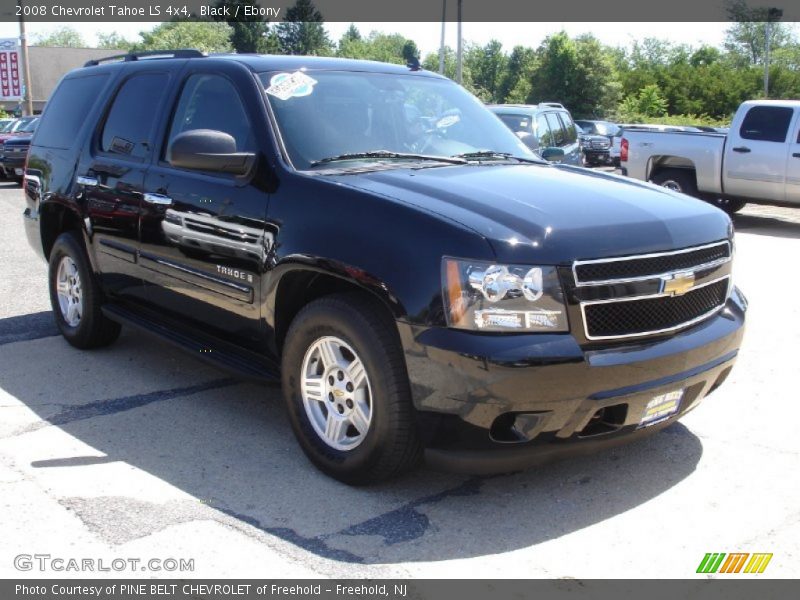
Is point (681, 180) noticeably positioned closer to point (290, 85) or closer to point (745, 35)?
point (290, 85)

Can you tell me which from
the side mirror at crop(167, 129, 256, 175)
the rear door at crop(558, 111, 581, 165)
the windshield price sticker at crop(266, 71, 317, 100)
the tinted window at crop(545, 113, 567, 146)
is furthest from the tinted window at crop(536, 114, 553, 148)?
the side mirror at crop(167, 129, 256, 175)

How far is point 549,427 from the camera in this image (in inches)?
144

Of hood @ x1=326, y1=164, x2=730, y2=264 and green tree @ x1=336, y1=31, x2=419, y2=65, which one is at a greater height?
green tree @ x1=336, y1=31, x2=419, y2=65

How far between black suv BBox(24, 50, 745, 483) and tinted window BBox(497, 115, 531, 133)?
8.35 meters

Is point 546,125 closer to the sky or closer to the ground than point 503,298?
closer to the sky

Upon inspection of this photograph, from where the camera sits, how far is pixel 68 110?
6.66 meters

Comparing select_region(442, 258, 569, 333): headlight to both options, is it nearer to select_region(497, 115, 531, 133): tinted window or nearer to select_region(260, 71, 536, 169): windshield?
select_region(260, 71, 536, 169): windshield

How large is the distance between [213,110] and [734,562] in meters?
3.51

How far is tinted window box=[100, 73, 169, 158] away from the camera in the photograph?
5574mm

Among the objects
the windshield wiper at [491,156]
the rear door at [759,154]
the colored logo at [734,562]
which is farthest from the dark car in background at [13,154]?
the colored logo at [734,562]

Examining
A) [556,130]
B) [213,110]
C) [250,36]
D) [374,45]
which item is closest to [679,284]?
[213,110]

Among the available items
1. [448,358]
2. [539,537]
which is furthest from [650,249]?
[539,537]

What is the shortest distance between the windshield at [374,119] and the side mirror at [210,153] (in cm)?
25

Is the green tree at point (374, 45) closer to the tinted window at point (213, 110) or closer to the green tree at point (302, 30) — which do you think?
the green tree at point (302, 30)
